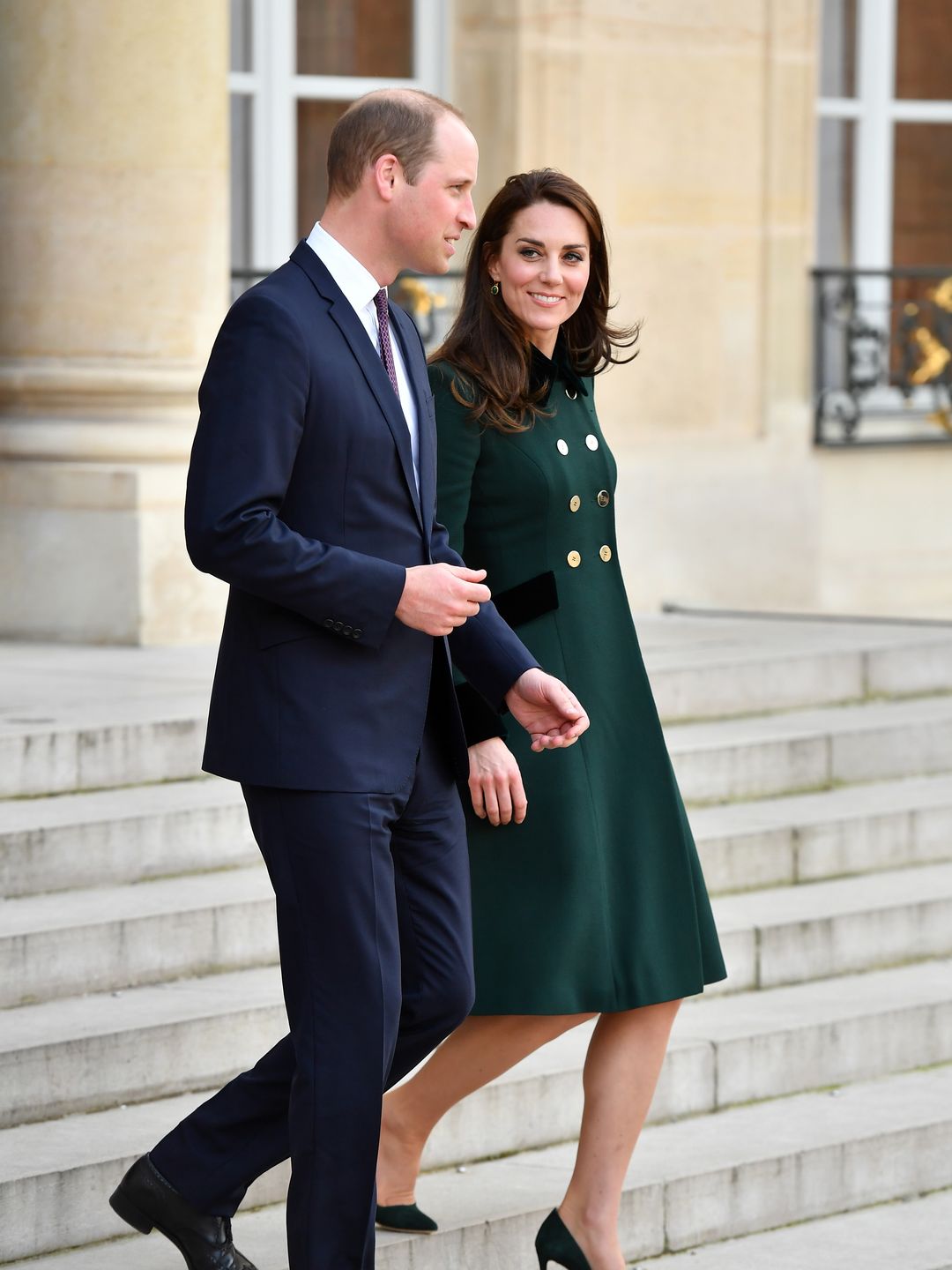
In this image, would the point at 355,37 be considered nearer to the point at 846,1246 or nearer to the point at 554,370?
the point at 554,370

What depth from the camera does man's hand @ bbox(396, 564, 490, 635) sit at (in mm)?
3270

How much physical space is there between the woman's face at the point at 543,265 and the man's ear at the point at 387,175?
599mm

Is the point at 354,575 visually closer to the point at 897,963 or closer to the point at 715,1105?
the point at 715,1105

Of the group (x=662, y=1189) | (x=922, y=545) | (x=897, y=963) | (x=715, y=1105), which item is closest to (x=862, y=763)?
(x=897, y=963)

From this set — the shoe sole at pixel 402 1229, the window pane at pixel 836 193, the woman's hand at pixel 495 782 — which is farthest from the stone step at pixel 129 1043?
the window pane at pixel 836 193

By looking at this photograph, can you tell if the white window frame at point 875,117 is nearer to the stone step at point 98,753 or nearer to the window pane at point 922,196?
the window pane at point 922,196

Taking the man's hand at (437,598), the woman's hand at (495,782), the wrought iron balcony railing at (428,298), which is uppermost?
the wrought iron balcony railing at (428,298)

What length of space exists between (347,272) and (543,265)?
61 cm

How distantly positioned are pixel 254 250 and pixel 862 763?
3523mm

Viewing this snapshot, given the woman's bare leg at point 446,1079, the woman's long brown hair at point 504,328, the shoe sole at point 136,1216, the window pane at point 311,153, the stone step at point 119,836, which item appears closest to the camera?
the shoe sole at point 136,1216

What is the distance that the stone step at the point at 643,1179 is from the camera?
4141 millimetres

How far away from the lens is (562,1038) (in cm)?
519

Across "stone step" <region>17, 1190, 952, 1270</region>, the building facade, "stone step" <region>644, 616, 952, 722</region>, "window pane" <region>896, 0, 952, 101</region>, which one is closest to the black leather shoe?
"stone step" <region>17, 1190, 952, 1270</region>

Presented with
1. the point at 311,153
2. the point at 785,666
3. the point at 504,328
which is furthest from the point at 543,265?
the point at 311,153
